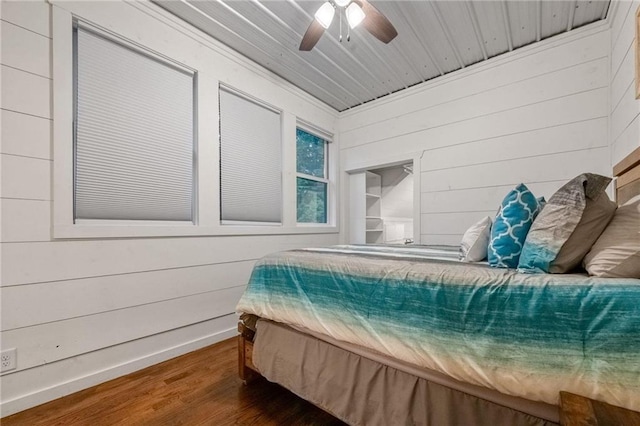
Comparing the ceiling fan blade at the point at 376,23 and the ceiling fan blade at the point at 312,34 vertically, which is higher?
the ceiling fan blade at the point at 312,34

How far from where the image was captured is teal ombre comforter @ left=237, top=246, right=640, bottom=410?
75cm

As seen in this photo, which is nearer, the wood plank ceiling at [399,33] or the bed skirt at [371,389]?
the bed skirt at [371,389]

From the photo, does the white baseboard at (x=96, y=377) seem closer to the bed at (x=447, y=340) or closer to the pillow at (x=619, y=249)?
the bed at (x=447, y=340)

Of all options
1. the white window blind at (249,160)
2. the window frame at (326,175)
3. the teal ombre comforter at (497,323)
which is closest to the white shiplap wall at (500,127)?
the window frame at (326,175)

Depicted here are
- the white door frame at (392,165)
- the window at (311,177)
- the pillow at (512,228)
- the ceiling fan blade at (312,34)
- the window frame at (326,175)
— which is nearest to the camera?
the pillow at (512,228)

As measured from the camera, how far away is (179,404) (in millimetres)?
1495

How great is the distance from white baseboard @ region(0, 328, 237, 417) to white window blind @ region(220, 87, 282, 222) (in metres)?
1.16

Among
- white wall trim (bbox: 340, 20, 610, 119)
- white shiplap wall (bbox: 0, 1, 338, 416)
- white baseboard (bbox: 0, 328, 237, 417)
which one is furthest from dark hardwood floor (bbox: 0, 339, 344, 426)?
white wall trim (bbox: 340, 20, 610, 119)

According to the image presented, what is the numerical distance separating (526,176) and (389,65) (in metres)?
1.76

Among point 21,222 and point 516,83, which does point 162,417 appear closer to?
point 21,222

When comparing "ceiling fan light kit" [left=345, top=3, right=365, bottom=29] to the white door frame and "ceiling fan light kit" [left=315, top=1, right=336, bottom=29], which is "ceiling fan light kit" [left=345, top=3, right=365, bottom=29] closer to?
"ceiling fan light kit" [left=315, top=1, right=336, bottom=29]

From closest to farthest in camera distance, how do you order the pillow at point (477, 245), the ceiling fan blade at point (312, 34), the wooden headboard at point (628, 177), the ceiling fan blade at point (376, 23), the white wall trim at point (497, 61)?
the pillow at point (477, 245) < the wooden headboard at point (628, 177) < the ceiling fan blade at point (376, 23) < the ceiling fan blade at point (312, 34) < the white wall trim at point (497, 61)

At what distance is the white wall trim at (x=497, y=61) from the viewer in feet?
7.13

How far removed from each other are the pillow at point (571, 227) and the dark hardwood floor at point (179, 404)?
127 cm
